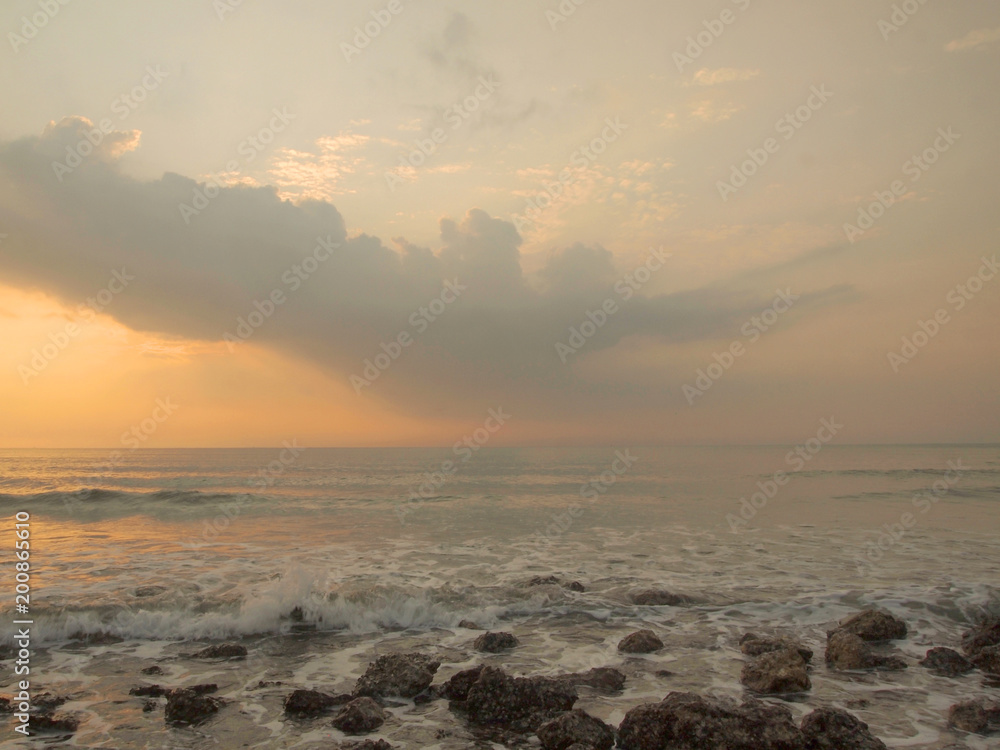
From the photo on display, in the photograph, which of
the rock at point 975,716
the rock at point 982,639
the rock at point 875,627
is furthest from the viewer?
the rock at point 875,627

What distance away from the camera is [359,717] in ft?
21.9

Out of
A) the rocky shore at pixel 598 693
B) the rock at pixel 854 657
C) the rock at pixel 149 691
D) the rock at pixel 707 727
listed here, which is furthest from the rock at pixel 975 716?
the rock at pixel 149 691

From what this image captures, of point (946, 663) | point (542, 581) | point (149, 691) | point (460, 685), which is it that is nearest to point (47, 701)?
point (149, 691)

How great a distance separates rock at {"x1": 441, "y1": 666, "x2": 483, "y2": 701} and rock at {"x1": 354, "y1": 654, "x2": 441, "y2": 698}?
336 mm

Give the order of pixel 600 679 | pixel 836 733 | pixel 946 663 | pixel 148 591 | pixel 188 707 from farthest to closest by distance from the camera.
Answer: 1. pixel 148 591
2. pixel 946 663
3. pixel 600 679
4. pixel 188 707
5. pixel 836 733

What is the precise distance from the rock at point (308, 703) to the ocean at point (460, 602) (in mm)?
243

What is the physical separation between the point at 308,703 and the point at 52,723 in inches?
120

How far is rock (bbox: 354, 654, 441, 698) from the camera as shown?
754 centimetres

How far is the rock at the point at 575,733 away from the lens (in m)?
6.00

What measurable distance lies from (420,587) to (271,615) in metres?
3.85

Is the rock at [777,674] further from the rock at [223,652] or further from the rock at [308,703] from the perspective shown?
the rock at [223,652]

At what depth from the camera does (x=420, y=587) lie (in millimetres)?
13852

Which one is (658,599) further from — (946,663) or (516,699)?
(516,699)

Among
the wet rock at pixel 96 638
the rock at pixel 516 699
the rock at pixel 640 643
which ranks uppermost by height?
the rock at pixel 516 699
